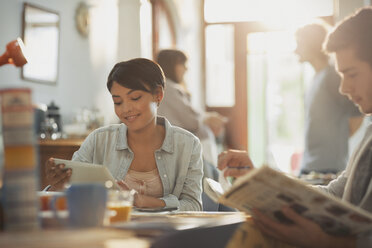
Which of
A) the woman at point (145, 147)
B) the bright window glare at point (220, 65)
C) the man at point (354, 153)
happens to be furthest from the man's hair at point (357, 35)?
the bright window glare at point (220, 65)

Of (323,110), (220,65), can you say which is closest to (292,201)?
(323,110)

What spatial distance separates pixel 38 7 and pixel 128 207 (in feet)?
11.5

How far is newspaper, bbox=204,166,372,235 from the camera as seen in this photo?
38.1 inches

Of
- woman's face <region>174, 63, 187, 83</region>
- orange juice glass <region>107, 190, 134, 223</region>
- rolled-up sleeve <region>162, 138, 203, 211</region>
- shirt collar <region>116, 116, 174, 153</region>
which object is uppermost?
woman's face <region>174, 63, 187, 83</region>

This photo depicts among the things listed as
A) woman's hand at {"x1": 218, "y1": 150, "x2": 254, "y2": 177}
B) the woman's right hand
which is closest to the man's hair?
woman's hand at {"x1": 218, "y1": 150, "x2": 254, "y2": 177}

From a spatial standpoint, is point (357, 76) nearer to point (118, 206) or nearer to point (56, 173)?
point (118, 206)

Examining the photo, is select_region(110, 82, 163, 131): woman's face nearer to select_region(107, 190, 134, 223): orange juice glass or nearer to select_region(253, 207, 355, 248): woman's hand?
select_region(107, 190, 134, 223): orange juice glass

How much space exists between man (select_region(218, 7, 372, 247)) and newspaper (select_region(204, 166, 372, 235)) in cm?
2

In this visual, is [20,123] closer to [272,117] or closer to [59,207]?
[59,207]

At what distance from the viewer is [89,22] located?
5.08 meters

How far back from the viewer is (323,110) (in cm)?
335

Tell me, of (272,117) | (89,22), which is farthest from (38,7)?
(272,117)

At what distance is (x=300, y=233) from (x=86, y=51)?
165 inches

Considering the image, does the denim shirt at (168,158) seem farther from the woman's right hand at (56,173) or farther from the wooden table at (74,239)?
the wooden table at (74,239)
